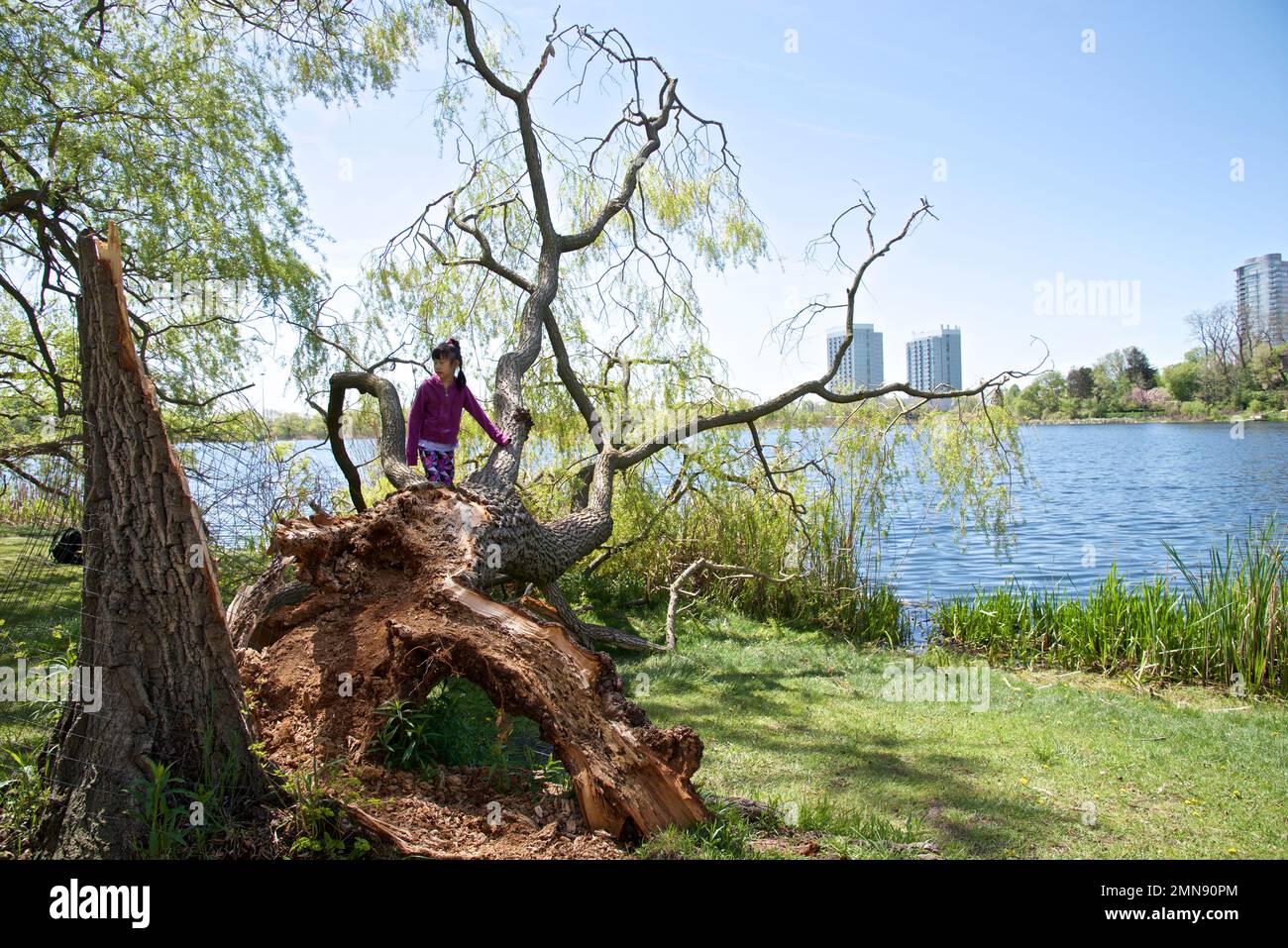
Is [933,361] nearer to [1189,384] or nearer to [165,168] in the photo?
A: [165,168]

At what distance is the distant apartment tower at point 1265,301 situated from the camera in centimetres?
3123

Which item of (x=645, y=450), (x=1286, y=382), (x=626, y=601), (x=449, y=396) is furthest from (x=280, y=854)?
(x=1286, y=382)

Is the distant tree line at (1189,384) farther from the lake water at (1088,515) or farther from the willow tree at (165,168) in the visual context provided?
the willow tree at (165,168)

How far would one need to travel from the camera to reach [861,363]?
33.3 feet

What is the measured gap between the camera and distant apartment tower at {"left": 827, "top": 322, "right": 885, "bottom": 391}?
29.8ft

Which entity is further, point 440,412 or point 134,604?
point 440,412

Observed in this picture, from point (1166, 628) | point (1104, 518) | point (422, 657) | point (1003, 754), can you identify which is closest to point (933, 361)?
point (1166, 628)

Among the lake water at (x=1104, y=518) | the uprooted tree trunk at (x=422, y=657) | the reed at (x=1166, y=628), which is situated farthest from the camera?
the lake water at (x=1104, y=518)

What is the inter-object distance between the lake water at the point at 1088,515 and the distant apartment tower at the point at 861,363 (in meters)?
1.35

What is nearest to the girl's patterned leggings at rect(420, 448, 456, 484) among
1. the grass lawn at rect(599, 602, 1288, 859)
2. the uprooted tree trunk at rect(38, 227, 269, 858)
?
the grass lawn at rect(599, 602, 1288, 859)

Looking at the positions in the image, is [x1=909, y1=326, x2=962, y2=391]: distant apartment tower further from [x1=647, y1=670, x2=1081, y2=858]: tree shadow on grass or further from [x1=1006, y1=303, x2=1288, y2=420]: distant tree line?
[x1=1006, y1=303, x2=1288, y2=420]: distant tree line

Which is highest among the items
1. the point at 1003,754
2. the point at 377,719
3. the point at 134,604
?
the point at 134,604

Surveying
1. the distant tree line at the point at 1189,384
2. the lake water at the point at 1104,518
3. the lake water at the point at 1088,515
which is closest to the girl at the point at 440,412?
the lake water at the point at 1088,515

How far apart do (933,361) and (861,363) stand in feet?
2.83
